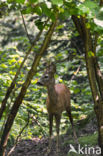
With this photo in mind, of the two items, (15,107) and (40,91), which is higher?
(40,91)

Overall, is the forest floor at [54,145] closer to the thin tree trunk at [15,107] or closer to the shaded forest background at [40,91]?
the shaded forest background at [40,91]

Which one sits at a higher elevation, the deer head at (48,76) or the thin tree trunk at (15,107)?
the deer head at (48,76)

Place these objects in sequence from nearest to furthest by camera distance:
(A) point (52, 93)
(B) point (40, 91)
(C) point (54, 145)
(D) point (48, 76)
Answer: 1. (B) point (40, 91)
2. (D) point (48, 76)
3. (A) point (52, 93)
4. (C) point (54, 145)

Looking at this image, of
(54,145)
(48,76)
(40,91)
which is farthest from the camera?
(54,145)

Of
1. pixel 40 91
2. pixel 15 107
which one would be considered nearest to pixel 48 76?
Answer: pixel 40 91

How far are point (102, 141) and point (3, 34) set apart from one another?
14944mm

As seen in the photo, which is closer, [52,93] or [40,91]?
[40,91]

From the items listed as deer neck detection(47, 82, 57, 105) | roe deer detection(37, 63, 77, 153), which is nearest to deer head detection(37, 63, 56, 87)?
roe deer detection(37, 63, 77, 153)

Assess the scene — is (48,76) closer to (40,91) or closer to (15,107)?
(40,91)

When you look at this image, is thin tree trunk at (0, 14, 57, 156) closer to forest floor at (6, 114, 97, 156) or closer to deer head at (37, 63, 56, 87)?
deer head at (37, 63, 56, 87)

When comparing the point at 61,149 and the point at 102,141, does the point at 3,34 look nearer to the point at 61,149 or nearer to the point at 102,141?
the point at 61,149

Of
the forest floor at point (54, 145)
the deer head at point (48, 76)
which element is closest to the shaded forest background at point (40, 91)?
the forest floor at point (54, 145)

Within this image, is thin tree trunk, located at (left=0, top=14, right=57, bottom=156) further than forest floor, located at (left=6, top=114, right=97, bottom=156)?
No

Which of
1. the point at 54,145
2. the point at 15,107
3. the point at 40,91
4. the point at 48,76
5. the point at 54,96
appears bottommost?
the point at 15,107
